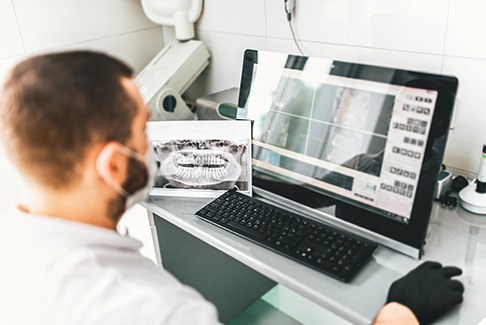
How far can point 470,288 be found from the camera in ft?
2.78

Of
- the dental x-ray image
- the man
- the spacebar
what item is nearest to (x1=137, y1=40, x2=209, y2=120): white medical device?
the dental x-ray image

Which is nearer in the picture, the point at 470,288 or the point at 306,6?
the point at 470,288

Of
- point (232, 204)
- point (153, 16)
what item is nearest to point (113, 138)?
point (232, 204)

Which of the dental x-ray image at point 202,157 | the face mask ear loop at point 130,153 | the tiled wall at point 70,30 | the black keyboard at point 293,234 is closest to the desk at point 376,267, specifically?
the black keyboard at point 293,234

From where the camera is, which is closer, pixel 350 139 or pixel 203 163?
pixel 350 139

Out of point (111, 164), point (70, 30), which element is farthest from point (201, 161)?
point (70, 30)

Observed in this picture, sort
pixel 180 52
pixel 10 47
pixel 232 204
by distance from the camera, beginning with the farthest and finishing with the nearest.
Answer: pixel 180 52 < pixel 10 47 < pixel 232 204

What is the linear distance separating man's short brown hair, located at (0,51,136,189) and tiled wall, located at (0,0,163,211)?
861mm

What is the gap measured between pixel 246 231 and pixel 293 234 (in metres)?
0.11

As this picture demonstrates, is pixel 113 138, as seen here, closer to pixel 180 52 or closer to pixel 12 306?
pixel 180 52

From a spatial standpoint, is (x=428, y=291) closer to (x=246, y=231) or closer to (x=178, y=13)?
(x=246, y=231)

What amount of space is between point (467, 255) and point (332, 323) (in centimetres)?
98

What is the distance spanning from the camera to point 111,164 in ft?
2.25

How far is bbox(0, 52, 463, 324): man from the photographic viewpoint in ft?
2.09
